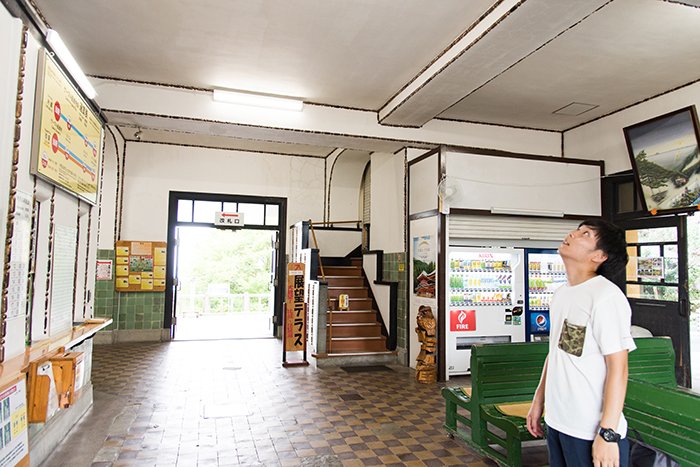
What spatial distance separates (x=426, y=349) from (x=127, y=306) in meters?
5.75

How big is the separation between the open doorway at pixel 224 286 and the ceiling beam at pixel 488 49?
16.7ft

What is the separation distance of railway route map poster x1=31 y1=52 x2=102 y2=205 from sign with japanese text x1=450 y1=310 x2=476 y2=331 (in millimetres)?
4548

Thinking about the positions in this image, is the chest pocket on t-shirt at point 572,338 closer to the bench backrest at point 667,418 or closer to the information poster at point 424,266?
the bench backrest at point 667,418

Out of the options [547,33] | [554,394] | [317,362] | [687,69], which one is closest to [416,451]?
[554,394]

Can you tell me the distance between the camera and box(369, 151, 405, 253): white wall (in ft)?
23.9

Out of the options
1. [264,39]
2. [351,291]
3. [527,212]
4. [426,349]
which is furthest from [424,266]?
[264,39]

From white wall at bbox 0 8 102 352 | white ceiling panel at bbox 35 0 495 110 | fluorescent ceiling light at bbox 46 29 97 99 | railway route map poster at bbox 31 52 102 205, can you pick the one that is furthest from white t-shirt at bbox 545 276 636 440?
fluorescent ceiling light at bbox 46 29 97 99

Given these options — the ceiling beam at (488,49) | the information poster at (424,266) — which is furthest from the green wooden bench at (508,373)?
the ceiling beam at (488,49)

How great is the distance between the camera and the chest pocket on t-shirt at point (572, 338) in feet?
6.43

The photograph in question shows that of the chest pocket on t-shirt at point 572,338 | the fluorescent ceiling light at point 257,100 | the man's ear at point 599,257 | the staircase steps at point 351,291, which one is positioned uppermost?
the fluorescent ceiling light at point 257,100

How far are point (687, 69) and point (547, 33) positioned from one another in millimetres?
2426

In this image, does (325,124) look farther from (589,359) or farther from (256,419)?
(589,359)

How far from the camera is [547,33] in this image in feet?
13.5

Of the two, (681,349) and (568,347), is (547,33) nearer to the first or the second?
(568,347)
